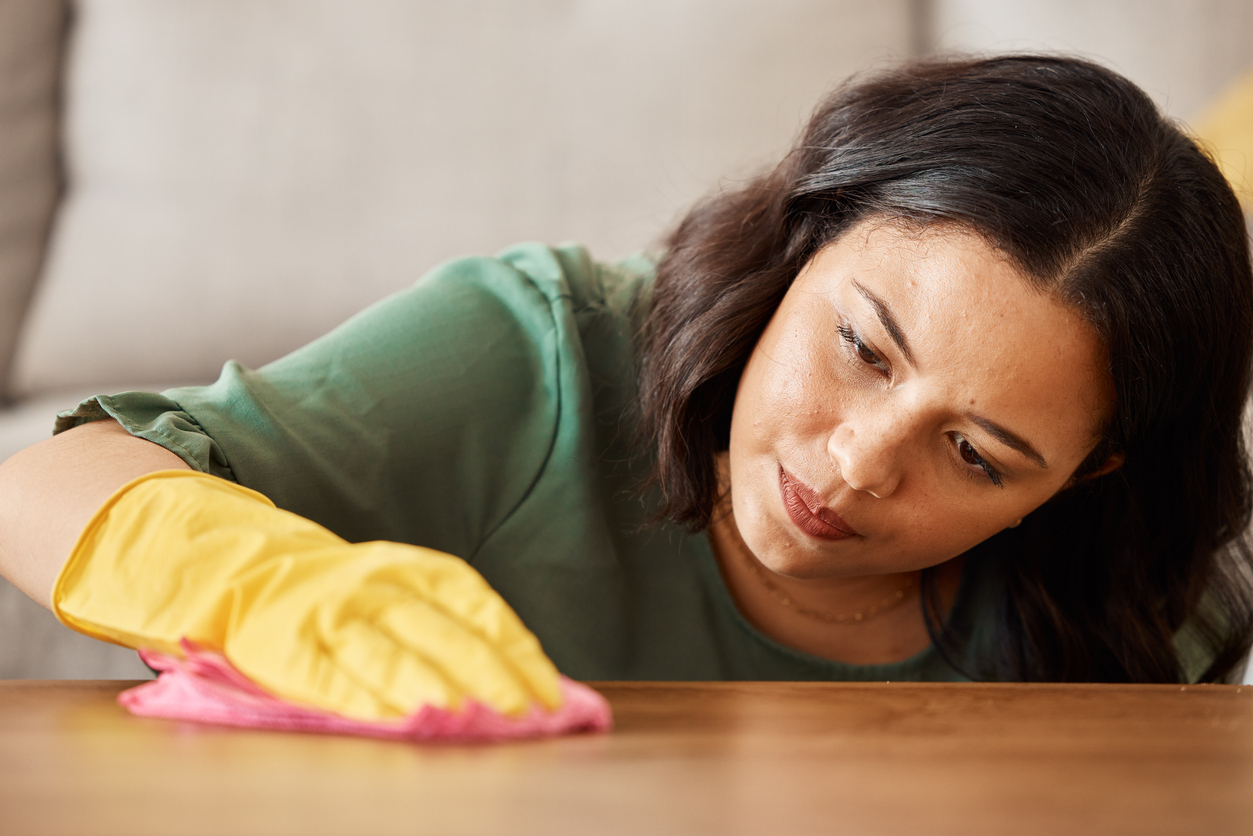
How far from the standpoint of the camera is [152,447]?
59cm

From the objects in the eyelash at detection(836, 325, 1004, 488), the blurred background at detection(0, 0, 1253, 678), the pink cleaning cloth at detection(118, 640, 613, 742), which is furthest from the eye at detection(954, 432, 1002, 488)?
the blurred background at detection(0, 0, 1253, 678)

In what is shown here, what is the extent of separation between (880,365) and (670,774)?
15.5 inches

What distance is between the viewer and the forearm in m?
0.52

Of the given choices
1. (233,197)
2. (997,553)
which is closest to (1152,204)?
(997,553)

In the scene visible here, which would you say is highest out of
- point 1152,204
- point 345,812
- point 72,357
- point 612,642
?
point 1152,204

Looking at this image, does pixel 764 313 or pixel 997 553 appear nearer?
pixel 764 313

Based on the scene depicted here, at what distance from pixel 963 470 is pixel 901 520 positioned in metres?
0.06

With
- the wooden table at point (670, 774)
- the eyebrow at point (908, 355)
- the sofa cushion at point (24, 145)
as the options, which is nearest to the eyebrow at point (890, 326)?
the eyebrow at point (908, 355)

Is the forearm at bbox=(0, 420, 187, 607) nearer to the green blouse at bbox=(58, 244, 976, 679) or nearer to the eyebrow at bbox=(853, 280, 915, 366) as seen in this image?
the green blouse at bbox=(58, 244, 976, 679)

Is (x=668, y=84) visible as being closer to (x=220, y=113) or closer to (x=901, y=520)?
(x=220, y=113)

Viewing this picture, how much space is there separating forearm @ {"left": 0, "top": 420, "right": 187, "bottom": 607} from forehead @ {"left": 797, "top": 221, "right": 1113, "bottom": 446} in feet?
1.54

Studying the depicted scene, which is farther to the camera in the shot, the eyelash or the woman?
the eyelash

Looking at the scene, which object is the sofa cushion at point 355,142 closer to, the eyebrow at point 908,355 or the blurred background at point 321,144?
the blurred background at point 321,144

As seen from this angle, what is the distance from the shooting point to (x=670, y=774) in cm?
35
